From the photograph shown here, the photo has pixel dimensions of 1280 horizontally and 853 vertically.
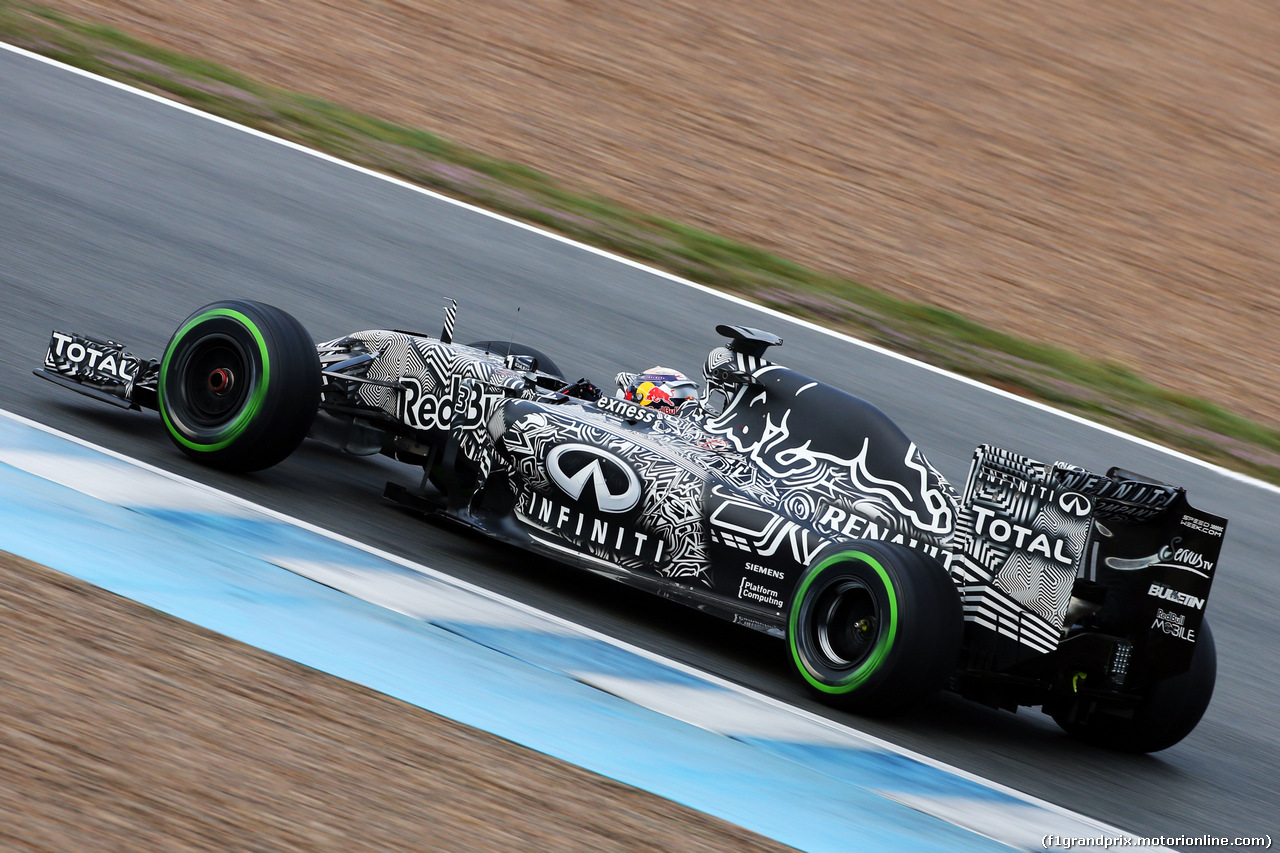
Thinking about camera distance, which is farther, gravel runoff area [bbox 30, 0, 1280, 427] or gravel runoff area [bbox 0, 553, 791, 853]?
gravel runoff area [bbox 30, 0, 1280, 427]

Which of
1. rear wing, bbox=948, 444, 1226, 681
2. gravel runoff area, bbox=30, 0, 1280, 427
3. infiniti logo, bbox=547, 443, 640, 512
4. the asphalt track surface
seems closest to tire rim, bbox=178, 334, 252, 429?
the asphalt track surface

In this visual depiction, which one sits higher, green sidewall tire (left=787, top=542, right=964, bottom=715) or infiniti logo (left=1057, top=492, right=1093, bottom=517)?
infiniti logo (left=1057, top=492, right=1093, bottom=517)

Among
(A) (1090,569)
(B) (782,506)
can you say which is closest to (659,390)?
(B) (782,506)

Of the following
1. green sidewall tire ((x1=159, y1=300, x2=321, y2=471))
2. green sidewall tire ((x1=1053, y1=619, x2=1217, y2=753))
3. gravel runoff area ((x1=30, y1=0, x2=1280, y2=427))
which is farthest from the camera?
gravel runoff area ((x1=30, y1=0, x2=1280, y2=427))

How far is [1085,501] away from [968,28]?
47.6 feet

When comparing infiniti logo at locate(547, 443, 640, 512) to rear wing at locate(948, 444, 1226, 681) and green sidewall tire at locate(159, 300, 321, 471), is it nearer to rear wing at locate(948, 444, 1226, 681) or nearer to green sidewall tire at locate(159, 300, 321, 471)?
green sidewall tire at locate(159, 300, 321, 471)

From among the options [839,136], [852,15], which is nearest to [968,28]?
[852,15]

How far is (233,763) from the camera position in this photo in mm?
4156

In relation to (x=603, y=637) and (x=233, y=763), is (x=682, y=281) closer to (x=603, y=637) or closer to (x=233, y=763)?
(x=603, y=637)

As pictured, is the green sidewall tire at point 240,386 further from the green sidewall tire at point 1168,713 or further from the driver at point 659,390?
the green sidewall tire at point 1168,713

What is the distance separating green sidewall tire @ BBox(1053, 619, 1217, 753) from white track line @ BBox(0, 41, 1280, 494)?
503 cm

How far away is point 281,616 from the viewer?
5387 mm

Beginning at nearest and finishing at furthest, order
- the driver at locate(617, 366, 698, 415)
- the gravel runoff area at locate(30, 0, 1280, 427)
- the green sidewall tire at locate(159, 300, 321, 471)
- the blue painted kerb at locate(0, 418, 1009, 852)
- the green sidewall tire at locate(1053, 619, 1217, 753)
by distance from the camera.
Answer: the blue painted kerb at locate(0, 418, 1009, 852)
the green sidewall tire at locate(1053, 619, 1217, 753)
the green sidewall tire at locate(159, 300, 321, 471)
the driver at locate(617, 366, 698, 415)
the gravel runoff area at locate(30, 0, 1280, 427)

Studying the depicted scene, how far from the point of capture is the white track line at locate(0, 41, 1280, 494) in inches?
436
